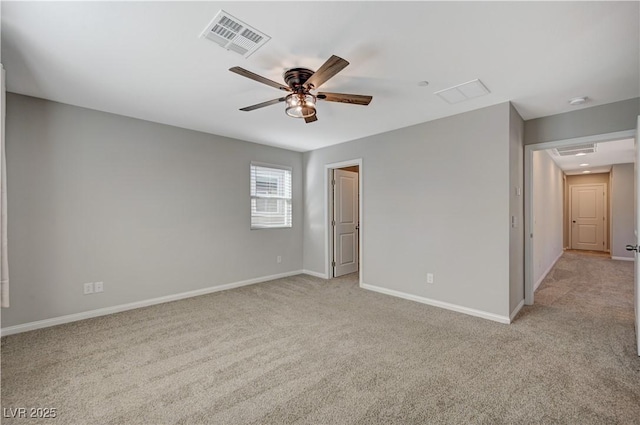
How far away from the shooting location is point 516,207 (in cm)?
351

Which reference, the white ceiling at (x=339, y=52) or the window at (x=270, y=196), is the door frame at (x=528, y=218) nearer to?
the white ceiling at (x=339, y=52)

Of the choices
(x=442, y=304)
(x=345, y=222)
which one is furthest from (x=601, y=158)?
(x=345, y=222)

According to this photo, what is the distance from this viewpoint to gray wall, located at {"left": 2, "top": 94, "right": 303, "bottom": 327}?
308 centimetres

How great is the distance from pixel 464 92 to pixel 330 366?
114 inches

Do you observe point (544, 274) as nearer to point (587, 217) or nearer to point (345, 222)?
point (345, 222)

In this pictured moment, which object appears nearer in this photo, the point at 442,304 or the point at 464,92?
the point at 464,92

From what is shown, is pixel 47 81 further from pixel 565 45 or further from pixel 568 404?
pixel 568 404

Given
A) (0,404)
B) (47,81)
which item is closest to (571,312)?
(0,404)

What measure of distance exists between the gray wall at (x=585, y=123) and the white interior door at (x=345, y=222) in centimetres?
294

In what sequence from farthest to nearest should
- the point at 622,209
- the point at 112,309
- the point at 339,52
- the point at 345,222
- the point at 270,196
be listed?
the point at 622,209, the point at 345,222, the point at 270,196, the point at 112,309, the point at 339,52

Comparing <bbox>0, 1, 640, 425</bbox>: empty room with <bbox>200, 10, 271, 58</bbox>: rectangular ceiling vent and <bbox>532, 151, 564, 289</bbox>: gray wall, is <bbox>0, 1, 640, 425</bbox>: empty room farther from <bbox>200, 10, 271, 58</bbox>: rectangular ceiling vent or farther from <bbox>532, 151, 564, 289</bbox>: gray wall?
<bbox>532, 151, 564, 289</bbox>: gray wall

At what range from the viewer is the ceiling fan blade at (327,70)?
1.88 m

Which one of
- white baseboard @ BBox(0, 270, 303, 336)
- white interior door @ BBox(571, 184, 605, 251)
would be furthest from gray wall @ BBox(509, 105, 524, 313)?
white interior door @ BBox(571, 184, 605, 251)

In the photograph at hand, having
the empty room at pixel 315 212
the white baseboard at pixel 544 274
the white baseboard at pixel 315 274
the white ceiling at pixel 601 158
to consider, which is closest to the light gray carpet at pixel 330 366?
the empty room at pixel 315 212
